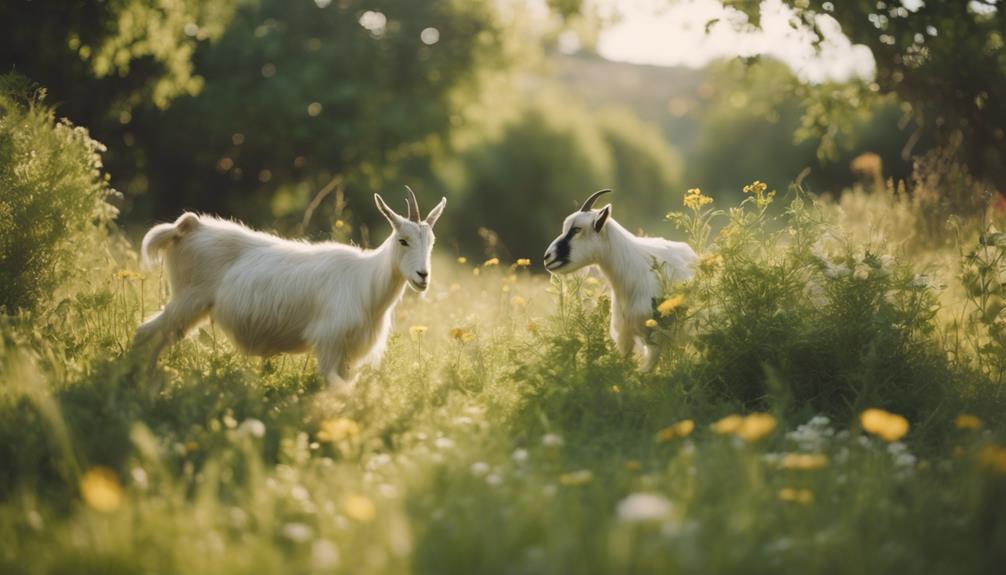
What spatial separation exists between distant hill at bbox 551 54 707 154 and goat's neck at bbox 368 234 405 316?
94421mm

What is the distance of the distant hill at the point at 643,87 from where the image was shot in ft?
336

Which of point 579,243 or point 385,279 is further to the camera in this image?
point 579,243

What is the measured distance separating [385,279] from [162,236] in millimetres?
1711

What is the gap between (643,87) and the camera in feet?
400

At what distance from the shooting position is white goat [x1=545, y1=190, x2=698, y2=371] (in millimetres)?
6211

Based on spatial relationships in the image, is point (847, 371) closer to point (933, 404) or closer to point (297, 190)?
point (933, 404)

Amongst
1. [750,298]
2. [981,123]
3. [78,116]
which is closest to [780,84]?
[981,123]

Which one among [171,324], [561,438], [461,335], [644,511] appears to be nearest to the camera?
[644,511]

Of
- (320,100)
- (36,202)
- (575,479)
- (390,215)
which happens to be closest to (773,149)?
(320,100)

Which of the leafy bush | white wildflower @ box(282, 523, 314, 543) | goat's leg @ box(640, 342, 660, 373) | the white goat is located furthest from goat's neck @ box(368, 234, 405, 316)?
white wildflower @ box(282, 523, 314, 543)

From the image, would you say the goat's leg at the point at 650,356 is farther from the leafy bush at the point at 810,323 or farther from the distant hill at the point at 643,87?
the distant hill at the point at 643,87

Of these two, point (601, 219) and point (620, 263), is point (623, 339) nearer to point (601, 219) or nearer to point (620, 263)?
point (620, 263)

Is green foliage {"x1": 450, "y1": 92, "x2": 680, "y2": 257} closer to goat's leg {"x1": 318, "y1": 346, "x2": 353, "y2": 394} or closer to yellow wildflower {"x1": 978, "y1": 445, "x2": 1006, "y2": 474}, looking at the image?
goat's leg {"x1": 318, "y1": 346, "x2": 353, "y2": 394}

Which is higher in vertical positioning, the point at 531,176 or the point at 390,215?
the point at 390,215
